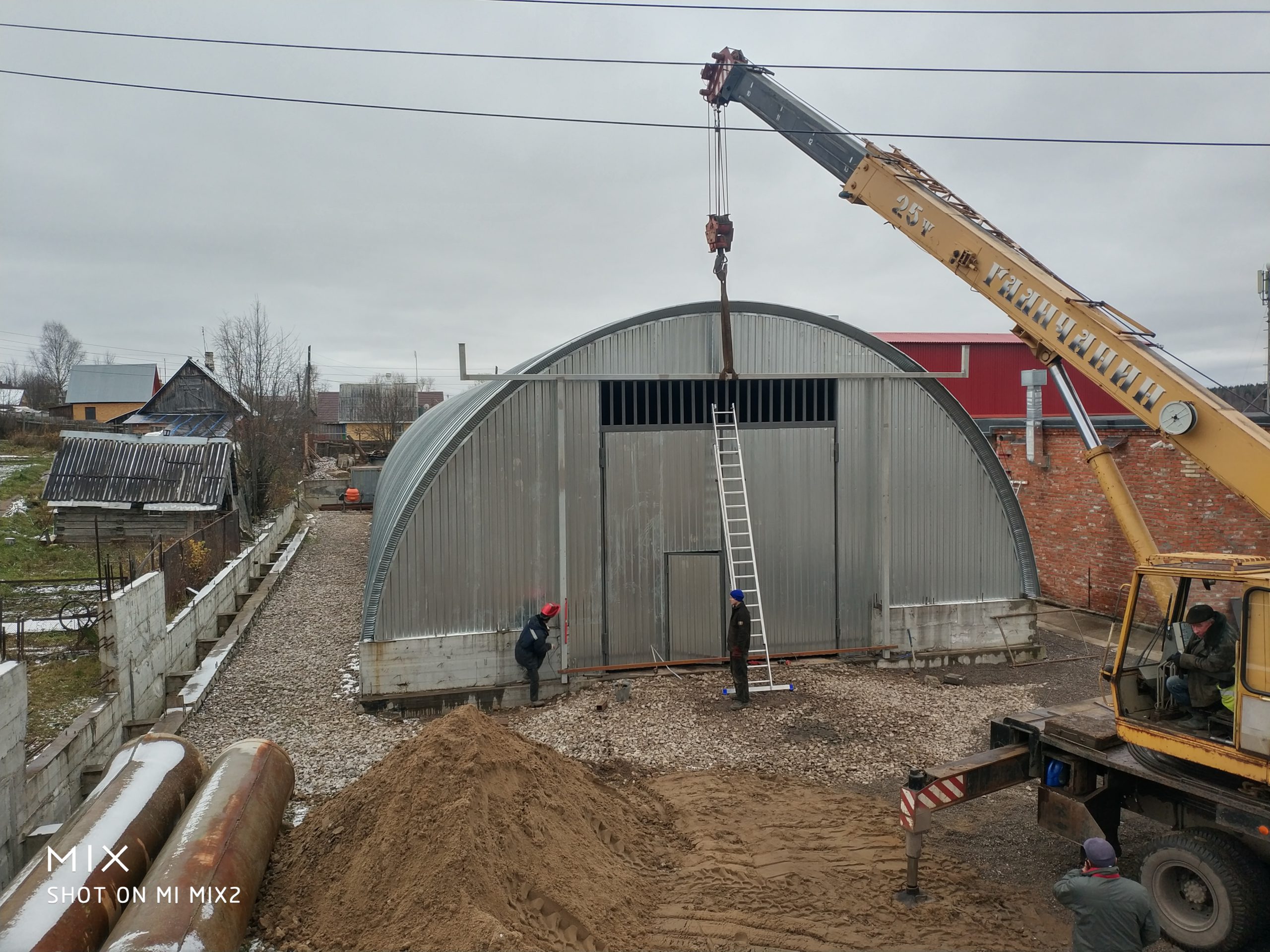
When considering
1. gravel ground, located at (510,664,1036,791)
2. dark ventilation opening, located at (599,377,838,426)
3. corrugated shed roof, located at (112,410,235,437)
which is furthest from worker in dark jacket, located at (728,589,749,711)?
corrugated shed roof, located at (112,410,235,437)

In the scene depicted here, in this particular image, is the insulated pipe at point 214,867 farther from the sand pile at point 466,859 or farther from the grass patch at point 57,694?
the grass patch at point 57,694

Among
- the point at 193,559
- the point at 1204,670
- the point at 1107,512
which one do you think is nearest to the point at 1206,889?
the point at 1204,670

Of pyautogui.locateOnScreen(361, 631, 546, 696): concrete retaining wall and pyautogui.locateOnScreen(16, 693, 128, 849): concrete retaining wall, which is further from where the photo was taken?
pyautogui.locateOnScreen(361, 631, 546, 696): concrete retaining wall

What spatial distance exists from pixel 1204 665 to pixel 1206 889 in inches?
64.2

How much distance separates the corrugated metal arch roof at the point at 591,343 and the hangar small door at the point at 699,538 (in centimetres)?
164

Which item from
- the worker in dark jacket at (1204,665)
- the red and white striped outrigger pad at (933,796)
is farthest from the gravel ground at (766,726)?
the worker in dark jacket at (1204,665)

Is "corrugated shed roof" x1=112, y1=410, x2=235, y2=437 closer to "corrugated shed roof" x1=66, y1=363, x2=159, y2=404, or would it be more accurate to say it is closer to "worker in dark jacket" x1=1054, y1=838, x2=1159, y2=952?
"corrugated shed roof" x1=66, y1=363, x2=159, y2=404

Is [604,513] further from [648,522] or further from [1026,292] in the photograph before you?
[1026,292]

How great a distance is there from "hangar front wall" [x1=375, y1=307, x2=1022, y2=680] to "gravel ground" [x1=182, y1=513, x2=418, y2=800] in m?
1.45

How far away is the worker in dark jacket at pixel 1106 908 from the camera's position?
4.82 meters

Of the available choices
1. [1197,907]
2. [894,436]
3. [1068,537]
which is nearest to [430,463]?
[894,436]

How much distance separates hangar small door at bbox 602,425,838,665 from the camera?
12164 millimetres

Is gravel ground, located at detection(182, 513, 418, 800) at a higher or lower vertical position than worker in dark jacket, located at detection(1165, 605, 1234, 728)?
lower

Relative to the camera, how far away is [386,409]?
62094 millimetres
